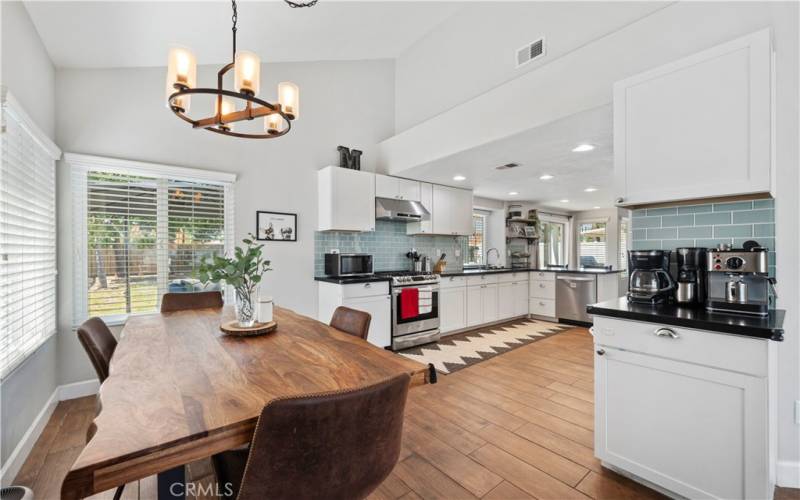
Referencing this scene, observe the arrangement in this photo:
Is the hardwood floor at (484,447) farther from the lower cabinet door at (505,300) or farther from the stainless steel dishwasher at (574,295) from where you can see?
the stainless steel dishwasher at (574,295)

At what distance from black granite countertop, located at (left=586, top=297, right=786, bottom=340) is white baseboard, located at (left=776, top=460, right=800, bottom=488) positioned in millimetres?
826

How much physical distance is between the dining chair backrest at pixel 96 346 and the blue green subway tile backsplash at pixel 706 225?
3079mm

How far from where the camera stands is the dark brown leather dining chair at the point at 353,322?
6.14ft

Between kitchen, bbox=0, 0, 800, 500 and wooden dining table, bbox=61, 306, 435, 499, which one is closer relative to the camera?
wooden dining table, bbox=61, 306, 435, 499

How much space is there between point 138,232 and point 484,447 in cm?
331

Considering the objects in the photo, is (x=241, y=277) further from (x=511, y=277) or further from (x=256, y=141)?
(x=511, y=277)

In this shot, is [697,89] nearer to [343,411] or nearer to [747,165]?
[747,165]

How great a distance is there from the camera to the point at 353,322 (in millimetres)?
1936

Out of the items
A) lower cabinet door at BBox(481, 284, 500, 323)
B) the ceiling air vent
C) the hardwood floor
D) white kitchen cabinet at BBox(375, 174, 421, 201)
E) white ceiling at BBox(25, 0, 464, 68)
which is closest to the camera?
the hardwood floor

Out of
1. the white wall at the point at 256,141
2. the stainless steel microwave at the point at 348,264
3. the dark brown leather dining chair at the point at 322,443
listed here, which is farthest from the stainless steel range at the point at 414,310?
the dark brown leather dining chair at the point at 322,443

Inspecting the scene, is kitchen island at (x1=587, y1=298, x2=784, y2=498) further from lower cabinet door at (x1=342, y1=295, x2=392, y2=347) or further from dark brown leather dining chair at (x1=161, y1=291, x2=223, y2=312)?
dark brown leather dining chair at (x1=161, y1=291, x2=223, y2=312)

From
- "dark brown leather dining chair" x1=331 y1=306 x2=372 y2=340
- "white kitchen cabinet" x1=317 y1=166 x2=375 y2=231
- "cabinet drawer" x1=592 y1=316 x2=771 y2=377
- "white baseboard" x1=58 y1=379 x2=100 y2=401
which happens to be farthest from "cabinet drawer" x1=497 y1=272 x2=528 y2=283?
"white baseboard" x1=58 y1=379 x2=100 y2=401

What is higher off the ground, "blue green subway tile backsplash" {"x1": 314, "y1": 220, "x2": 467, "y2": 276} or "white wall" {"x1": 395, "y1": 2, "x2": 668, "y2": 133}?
"white wall" {"x1": 395, "y1": 2, "x2": 668, "y2": 133}

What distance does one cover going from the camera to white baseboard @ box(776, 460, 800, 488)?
1.77 meters
